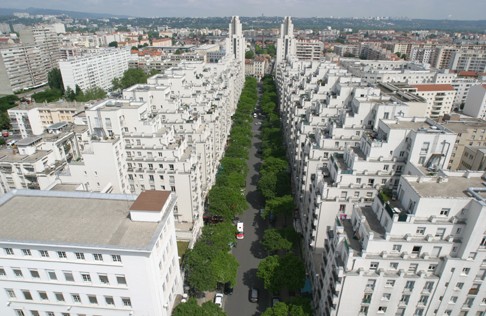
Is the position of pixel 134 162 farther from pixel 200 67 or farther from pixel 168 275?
pixel 200 67

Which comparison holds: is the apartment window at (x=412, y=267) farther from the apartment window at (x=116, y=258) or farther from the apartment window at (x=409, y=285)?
Result: the apartment window at (x=116, y=258)

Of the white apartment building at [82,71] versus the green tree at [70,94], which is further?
the white apartment building at [82,71]

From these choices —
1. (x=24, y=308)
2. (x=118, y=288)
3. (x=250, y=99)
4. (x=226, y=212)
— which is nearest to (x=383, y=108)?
(x=226, y=212)

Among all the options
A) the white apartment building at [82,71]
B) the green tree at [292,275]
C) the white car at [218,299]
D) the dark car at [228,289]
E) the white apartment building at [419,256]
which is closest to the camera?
the white apartment building at [419,256]

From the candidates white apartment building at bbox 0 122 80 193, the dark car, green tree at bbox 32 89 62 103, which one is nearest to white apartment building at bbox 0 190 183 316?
the dark car

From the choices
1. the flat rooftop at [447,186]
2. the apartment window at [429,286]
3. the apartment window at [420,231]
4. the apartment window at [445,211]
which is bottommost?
the apartment window at [429,286]

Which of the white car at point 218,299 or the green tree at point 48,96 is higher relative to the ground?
the green tree at point 48,96

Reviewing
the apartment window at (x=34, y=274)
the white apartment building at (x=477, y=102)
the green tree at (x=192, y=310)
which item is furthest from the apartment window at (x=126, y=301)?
the white apartment building at (x=477, y=102)
